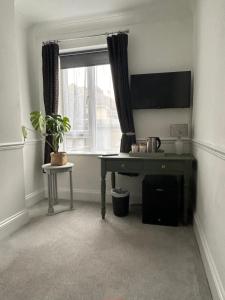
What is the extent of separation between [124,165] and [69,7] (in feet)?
6.89

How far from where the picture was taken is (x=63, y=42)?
319cm

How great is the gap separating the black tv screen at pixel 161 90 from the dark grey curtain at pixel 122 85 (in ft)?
0.35

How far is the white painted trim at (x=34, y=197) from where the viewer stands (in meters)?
3.11

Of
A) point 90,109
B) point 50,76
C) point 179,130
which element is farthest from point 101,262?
point 50,76

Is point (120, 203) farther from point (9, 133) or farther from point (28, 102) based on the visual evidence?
point (28, 102)

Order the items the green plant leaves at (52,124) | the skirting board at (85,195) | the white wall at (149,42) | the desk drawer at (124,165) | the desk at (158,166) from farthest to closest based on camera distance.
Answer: the skirting board at (85,195), the green plant leaves at (52,124), the white wall at (149,42), the desk drawer at (124,165), the desk at (158,166)

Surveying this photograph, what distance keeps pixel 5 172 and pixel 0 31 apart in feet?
4.68

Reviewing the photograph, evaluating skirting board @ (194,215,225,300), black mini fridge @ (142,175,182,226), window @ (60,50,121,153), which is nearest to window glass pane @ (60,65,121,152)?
window @ (60,50,121,153)

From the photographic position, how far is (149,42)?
287 centimetres

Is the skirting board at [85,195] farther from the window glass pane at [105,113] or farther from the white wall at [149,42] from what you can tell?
the window glass pane at [105,113]

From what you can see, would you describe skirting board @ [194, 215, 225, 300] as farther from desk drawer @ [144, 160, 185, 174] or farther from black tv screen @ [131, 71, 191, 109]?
black tv screen @ [131, 71, 191, 109]

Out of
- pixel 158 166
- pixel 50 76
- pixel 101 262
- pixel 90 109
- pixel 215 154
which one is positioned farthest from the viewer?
pixel 90 109

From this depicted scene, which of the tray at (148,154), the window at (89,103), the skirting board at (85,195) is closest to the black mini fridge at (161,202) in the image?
the tray at (148,154)

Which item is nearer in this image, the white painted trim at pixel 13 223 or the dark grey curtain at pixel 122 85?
the white painted trim at pixel 13 223
